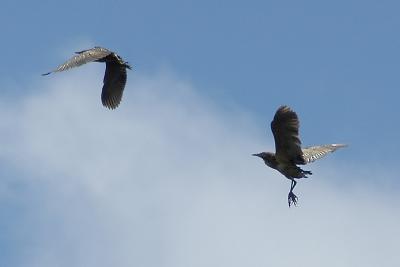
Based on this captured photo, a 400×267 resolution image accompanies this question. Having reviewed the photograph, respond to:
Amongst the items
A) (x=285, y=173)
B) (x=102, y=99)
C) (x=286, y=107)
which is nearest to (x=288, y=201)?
(x=285, y=173)

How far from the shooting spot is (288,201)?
3334 centimetres

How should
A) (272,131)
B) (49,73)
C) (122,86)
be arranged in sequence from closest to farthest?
(49,73) → (272,131) → (122,86)

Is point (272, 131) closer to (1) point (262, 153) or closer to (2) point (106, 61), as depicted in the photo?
(1) point (262, 153)

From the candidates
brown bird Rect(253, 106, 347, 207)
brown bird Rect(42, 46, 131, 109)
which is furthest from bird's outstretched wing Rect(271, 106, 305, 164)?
brown bird Rect(42, 46, 131, 109)

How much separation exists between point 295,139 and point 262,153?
1.72 metres

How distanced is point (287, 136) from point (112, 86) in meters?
4.63

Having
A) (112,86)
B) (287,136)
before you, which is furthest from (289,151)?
(112,86)

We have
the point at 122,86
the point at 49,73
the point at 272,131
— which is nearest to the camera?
the point at 49,73

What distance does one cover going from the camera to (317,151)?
33.7 metres

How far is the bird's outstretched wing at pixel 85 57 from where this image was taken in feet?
102

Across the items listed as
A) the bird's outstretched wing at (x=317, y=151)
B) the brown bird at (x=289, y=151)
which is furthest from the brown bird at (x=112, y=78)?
the bird's outstretched wing at (x=317, y=151)

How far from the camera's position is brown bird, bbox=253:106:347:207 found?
31.6m

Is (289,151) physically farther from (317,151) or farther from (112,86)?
(112,86)

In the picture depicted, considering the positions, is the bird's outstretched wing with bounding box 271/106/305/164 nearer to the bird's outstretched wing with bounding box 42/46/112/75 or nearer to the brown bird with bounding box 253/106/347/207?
the brown bird with bounding box 253/106/347/207
